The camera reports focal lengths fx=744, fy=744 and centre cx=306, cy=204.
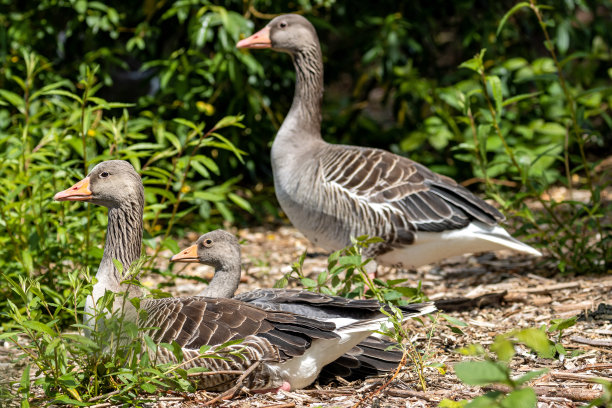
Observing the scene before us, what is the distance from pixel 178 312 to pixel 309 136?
306 centimetres

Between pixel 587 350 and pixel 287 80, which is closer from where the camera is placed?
pixel 587 350

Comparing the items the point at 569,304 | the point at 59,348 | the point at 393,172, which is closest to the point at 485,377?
the point at 59,348

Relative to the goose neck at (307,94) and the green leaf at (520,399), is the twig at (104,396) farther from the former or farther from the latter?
the goose neck at (307,94)

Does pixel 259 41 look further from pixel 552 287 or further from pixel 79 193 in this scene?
pixel 552 287

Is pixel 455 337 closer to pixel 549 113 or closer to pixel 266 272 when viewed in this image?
pixel 266 272

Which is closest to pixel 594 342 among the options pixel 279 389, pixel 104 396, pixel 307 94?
pixel 279 389

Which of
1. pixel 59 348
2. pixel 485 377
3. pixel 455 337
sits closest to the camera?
pixel 485 377

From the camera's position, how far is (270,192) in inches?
364

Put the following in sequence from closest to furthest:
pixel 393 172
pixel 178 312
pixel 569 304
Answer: pixel 178 312 → pixel 569 304 → pixel 393 172

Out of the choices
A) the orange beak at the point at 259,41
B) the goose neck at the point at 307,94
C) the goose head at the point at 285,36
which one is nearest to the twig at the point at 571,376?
the goose neck at the point at 307,94

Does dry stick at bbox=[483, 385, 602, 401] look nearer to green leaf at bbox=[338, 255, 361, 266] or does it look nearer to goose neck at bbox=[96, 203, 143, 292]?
Result: green leaf at bbox=[338, 255, 361, 266]

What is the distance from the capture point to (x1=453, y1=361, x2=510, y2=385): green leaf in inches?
94.5

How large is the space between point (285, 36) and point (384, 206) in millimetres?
2013

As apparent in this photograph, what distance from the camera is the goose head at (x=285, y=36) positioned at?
696cm
